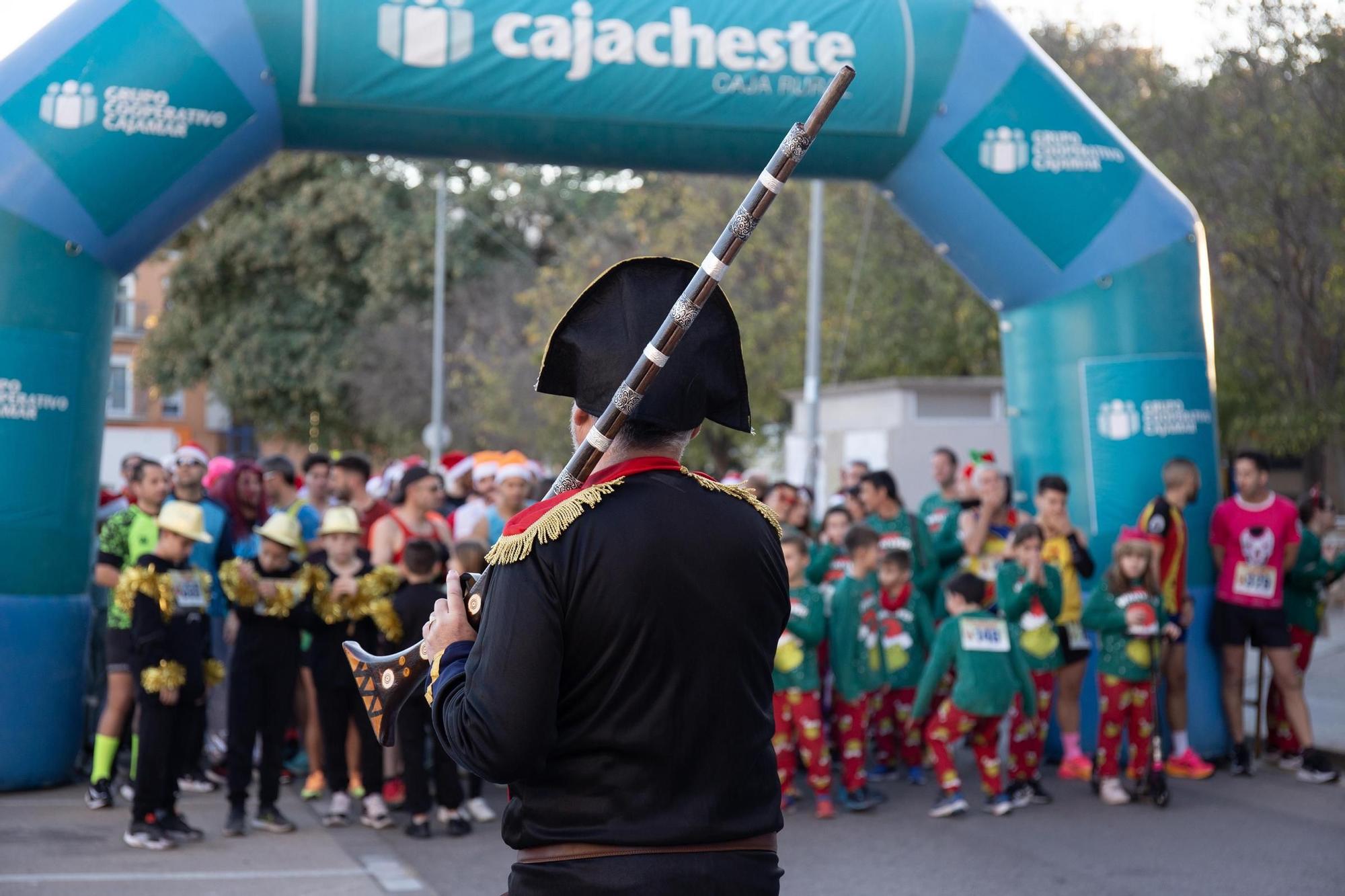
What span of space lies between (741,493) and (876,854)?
188 inches

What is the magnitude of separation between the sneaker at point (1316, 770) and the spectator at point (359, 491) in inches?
217

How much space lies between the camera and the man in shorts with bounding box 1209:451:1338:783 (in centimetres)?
891

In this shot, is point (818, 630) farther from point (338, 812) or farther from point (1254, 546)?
point (1254, 546)

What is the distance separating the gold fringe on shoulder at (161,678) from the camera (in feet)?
22.4

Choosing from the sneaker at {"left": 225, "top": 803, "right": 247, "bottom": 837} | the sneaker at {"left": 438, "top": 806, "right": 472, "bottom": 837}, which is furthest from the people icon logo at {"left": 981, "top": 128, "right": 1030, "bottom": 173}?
the sneaker at {"left": 225, "top": 803, "right": 247, "bottom": 837}

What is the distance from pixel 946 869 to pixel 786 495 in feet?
11.8

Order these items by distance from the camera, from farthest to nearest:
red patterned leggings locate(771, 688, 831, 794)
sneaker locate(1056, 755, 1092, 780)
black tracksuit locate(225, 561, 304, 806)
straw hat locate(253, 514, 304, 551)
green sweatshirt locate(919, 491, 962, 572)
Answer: green sweatshirt locate(919, 491, 962, 572) → sneaker locate(1056, 755, 1092, 780) → red patterned leggings locate(771, 688, 831, 794) → straw hat locate(253, 514, 304, 551) → black tracksuit locate(225, 561, 304, 806)

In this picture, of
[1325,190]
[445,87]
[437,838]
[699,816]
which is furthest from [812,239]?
[699,816]

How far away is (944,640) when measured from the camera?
794 centimetres

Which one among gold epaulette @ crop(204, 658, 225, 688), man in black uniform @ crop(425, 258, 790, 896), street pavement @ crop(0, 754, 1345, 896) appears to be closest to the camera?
man in black uniform @ crop(425, 258, 790, 896)

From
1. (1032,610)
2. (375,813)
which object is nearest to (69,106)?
(375,813)

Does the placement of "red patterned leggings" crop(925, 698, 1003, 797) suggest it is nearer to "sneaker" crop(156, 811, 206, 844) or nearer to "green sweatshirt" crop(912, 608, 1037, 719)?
"green sweatshirt" crop(912, 608, 1037, 719)

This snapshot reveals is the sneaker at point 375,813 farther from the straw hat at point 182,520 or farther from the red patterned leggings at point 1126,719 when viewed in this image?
the red patterned leggings at point 1126,719

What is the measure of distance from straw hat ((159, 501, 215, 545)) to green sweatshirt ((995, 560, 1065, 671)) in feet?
13.5
